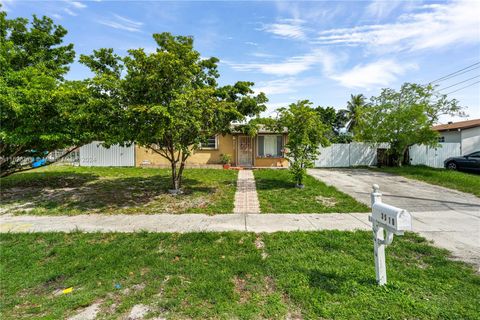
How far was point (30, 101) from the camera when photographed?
24.4ft

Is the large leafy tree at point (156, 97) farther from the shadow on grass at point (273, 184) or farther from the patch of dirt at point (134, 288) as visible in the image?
the patch of dirt at point (134, 288)

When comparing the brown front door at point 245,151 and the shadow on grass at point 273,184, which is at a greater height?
the brown front door at point 245,151

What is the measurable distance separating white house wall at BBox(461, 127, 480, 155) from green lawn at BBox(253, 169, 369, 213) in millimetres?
16961

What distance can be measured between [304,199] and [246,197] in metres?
1.93

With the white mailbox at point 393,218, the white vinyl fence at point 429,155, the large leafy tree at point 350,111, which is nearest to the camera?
the white mailbox at point 393,218

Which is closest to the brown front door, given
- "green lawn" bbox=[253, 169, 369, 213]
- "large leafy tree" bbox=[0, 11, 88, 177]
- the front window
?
the front window

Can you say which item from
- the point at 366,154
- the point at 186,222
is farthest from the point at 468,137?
A: the point at 186,222

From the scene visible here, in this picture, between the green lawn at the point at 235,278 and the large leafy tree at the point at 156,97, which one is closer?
the green lawn at the point at 235,278

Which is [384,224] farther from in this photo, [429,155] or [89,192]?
[429,155]

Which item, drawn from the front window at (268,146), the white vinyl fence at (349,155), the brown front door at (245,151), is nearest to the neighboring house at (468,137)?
the white vinyl fence at (349,155)

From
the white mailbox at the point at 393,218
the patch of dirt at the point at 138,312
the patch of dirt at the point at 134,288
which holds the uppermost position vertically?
the white mailbox at the point at 393,218

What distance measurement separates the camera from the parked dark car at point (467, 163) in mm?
13602

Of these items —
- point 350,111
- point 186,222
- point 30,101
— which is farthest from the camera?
point 350,111

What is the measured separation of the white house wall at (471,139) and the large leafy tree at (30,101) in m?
25.4
